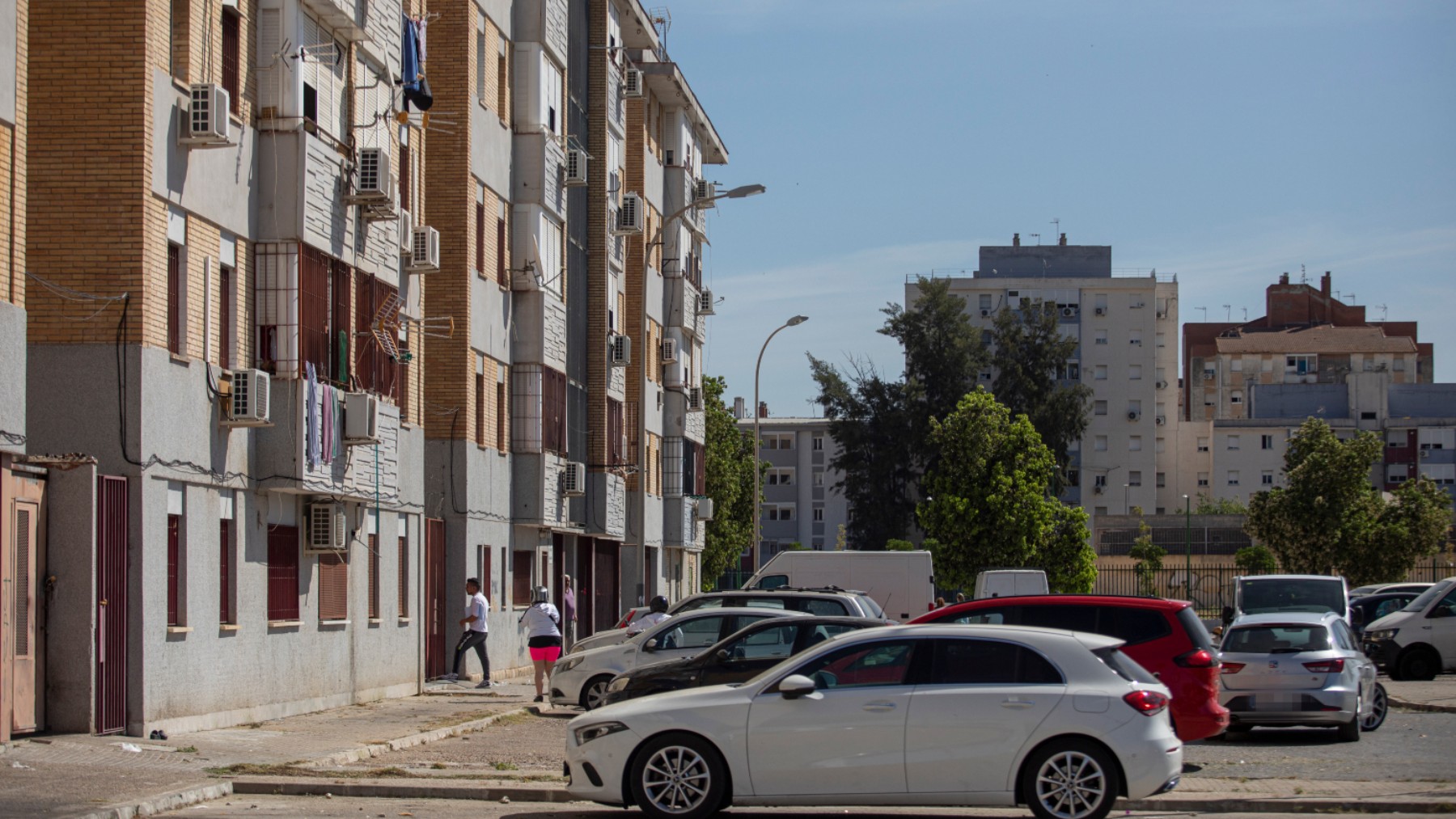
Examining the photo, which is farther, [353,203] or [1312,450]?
[1312,450]

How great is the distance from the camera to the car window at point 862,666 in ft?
41.5

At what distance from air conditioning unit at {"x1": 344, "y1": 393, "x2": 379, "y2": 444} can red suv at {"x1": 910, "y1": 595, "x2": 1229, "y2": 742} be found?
8369 mm

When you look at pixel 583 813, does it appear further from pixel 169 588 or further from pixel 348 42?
pixel 348 42

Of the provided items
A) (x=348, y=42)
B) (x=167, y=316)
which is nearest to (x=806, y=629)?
(x=167, y=316)

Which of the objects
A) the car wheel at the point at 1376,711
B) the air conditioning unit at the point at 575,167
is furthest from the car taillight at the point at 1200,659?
the air conditioning unit at the point at 575,167

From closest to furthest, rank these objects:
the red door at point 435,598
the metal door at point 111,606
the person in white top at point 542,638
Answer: the metal door at point 111,606 → the person in white top at point 542,638 → the red door at point 435,598

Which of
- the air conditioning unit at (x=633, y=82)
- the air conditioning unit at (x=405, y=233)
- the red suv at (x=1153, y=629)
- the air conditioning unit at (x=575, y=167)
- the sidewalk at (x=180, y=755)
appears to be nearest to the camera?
the sidewalk at (x=180, y=755)

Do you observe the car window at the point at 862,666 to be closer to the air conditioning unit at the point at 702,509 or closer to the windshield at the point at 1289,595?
the windshield at the point at 1289,595

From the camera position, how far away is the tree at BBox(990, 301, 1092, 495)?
93.7 metres

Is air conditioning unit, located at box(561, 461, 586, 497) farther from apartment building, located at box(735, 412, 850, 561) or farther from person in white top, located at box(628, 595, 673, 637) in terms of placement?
apartment building, located at box(735, 412, 850, 561)

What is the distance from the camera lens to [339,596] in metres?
25.2

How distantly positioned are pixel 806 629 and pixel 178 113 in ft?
29.4

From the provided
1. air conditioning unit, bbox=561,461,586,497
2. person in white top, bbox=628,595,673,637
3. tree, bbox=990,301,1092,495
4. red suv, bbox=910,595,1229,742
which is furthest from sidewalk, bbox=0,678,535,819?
tree, bbox=990,301,1092,495

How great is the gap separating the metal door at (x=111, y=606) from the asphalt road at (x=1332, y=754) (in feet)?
34.9
